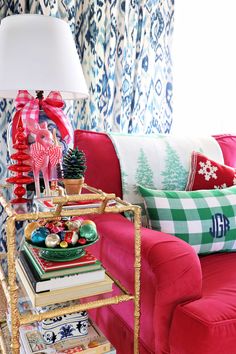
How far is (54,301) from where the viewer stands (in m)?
0.93

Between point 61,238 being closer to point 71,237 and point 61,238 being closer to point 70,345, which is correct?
point 71,237

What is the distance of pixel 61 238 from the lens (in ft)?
3.15

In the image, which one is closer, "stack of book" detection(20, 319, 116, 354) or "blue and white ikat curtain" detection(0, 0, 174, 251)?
"stack of book" detection(20, 319, 116, 354)

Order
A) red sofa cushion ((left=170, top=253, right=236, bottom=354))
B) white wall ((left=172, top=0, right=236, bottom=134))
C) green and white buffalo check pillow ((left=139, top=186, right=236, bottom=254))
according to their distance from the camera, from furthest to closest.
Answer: white wall ((left=172, top=0, right=236, bottom=134)), green and white buffalo check pillow ((left=139, top=186, right=236, bottom=254)), red sofa cushion ((left=170, top=253, right=236, bottom=354))

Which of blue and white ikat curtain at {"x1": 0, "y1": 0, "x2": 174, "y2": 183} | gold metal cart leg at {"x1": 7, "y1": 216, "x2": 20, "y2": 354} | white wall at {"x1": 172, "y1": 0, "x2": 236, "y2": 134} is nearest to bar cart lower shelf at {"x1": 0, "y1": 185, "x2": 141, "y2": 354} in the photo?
gold metal cart leg at {"x1": 7, "y1": 216, "x2": 20, "y2": 354}

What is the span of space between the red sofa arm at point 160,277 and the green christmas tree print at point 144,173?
0.32 meters

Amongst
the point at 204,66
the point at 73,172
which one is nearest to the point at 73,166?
the point at 73,172

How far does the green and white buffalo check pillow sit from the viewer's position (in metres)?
1.21

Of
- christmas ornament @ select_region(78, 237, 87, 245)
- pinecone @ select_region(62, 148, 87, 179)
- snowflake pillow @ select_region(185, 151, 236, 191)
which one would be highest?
pinecone @ select_region(62, 148, 87, 179)

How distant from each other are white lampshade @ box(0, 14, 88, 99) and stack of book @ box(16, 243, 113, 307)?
1.69ft

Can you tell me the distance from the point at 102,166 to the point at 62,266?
1.71ft

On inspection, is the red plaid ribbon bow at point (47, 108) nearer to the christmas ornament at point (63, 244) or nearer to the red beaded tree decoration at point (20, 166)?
the red beaded tree decoration at point (20, 166)

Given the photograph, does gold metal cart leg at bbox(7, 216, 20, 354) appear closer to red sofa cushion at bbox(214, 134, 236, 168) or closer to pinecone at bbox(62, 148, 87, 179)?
pinecone at bbox(62, 148, 87, 179)

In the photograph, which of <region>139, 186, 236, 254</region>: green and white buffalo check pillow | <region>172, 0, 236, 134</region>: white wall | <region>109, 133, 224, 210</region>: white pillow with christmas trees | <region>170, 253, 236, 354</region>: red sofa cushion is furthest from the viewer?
<region>172, 0, 236, 134</region>: white wall
